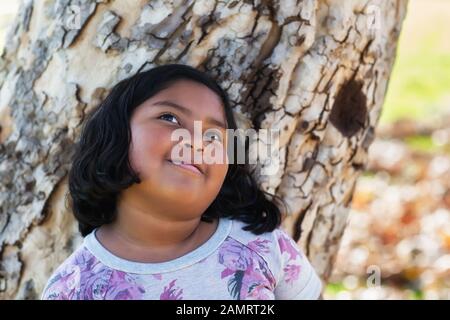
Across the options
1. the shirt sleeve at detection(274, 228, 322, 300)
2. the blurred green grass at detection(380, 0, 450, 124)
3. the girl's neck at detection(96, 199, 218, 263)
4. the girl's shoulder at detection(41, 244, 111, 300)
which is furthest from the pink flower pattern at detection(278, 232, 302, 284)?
the blurred green grass at detection(380, 0, 450, 124)

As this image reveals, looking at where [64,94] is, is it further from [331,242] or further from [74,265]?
[331,242]

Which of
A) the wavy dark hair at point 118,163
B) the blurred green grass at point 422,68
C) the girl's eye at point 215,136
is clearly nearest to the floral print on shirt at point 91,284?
the wavy dark hair at point 118,163

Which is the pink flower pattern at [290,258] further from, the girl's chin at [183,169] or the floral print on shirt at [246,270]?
the girl's chin at [183,169]

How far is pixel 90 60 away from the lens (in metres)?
2.33

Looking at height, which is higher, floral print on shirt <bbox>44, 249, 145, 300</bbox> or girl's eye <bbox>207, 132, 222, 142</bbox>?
girl's eye <bbox>207, 132, 222, 142</bbox>

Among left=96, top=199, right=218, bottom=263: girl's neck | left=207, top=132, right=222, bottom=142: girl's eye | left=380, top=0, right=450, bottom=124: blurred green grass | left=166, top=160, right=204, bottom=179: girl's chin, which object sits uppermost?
left=207, top=132, right=222, bottom=142: girl's eye

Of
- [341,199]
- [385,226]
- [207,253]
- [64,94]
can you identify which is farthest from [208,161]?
[385,226]

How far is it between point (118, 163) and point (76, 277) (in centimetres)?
32

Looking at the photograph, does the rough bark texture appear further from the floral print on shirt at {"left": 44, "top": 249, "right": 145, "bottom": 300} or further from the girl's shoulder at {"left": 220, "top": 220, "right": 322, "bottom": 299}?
the floral print on shirt at {"left": 44, "top": 249, "right": 145, "bottom": 300}

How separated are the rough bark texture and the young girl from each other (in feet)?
0.49

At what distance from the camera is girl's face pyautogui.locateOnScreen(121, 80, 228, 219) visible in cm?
196

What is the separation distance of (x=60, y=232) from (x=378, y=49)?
1182 mm

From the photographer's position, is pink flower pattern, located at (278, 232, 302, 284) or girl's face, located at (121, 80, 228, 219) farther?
pink flower pattern, located at (278, 232, 302, 284)

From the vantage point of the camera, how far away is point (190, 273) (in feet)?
6.66
